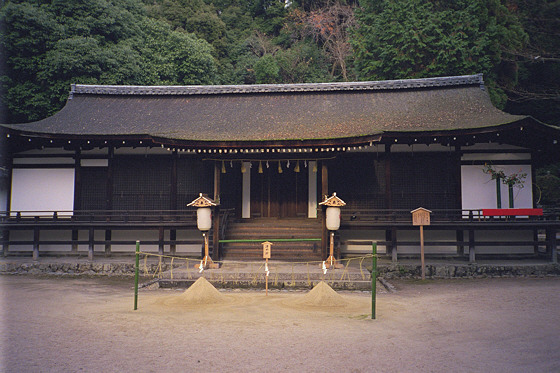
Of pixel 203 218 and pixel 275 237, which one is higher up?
pixel 203 218

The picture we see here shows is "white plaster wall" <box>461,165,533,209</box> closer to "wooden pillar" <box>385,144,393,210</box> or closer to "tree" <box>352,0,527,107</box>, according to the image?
"wooden pillar" <box>385,144,393,210</box>

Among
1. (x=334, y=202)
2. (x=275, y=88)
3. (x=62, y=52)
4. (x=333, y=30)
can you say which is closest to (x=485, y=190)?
(x=334, y=202)

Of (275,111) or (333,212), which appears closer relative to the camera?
(333,212)

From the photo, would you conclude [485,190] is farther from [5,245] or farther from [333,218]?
[5,245]

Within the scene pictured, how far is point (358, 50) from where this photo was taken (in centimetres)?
3083

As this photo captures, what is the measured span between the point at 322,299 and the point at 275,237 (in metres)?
6.71

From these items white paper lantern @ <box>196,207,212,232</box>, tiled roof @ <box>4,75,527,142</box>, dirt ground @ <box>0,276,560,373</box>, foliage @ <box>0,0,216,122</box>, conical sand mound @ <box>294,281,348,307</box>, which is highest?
foliage @ <box>0,0,216,122</box>

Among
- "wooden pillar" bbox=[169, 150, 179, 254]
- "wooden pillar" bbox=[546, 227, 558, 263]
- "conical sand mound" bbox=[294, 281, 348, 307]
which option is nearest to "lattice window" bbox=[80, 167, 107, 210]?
"wooden pillar" bbox=[169, 150, 179, 254]

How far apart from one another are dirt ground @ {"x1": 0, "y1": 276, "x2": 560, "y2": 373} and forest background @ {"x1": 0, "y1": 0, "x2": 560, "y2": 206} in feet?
64.3

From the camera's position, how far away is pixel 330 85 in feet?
67.4

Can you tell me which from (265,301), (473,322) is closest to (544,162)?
(473,322)

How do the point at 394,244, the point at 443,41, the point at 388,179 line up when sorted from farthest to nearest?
1. the point at 443,41
2. the point at 388,179
3. the point at 394,244

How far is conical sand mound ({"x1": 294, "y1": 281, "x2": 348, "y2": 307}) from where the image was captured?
31.1ft

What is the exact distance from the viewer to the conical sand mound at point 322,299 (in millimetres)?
9469
